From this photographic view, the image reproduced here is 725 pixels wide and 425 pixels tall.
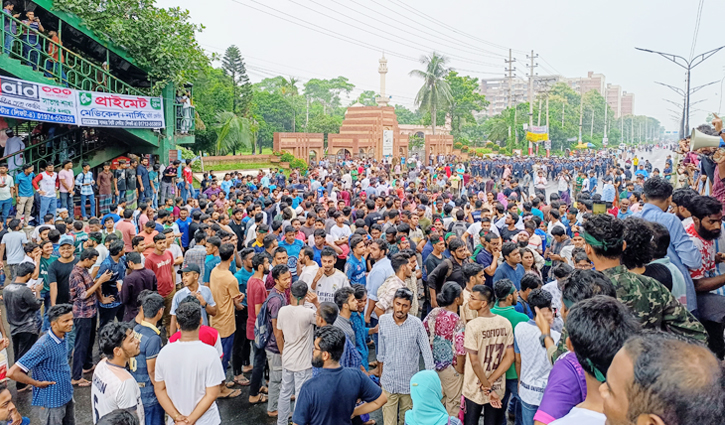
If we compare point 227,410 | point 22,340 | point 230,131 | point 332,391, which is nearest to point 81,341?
point 22,340

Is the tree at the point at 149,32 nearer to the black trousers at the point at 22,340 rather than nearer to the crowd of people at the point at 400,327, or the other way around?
the crowd of people at the point at 400,327

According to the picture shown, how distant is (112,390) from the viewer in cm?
352

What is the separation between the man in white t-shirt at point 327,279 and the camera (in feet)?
18.5

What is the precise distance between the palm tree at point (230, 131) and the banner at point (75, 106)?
14.0 metres

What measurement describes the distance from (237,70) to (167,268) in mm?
37696

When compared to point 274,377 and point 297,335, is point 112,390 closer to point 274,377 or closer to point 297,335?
point 297,335

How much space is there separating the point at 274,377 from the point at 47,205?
9.92 m

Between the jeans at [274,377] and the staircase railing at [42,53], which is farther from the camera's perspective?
the staircase railing at [42,53]

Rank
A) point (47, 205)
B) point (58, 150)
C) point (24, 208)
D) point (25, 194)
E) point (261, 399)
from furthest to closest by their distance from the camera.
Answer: point (58, 150) → point (47, 205) → point (24, 208) → point (25, 194) → point (261, 399)

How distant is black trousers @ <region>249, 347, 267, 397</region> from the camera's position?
18.2 feet

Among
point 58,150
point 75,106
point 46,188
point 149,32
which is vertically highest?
point 149,32

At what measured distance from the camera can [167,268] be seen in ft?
21.1

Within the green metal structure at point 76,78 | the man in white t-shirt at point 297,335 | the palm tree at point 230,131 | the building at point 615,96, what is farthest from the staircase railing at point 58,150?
the building at point 615,96

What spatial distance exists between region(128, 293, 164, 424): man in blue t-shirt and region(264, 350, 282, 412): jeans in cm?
114
